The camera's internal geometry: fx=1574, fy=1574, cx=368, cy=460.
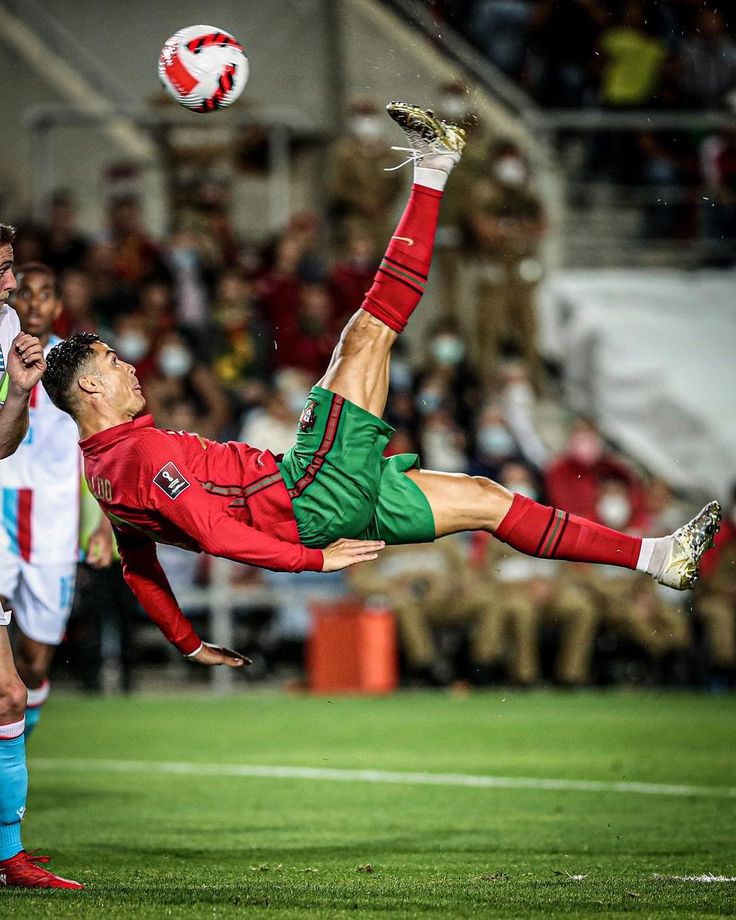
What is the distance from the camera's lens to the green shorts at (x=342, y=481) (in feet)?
20.5

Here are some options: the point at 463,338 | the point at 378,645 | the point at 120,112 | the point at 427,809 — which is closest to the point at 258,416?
the point at 378,645

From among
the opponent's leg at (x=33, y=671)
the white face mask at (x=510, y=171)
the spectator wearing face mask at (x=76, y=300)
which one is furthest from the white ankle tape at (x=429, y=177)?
the white face mask at (x=510, y=171)

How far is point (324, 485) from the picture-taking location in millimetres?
6250

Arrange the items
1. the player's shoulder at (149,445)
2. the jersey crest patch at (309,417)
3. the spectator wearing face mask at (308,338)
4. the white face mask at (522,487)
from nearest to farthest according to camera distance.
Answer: the player's shoulder at (149,445) < the jersey crest patch at (309,417) < the white face mask at (522,487) < the spectator wearing face mask at (308,338)

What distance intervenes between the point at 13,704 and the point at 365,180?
12004 millimetres

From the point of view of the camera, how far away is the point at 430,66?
19188mm

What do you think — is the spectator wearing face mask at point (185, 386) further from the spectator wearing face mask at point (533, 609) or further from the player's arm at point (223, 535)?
the player's arm at point (223, 535)

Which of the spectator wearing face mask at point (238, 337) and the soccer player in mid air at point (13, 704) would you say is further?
the spectator wearing face mask at point (238, 337)

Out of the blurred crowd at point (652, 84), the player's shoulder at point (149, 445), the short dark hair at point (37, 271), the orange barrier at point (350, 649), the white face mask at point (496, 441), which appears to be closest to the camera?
the player's shoulder at point (149, 445)

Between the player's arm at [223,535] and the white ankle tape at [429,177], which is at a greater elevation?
the white ankle tape at [429,177]

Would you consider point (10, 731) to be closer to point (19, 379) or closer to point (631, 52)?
point (19, 379)

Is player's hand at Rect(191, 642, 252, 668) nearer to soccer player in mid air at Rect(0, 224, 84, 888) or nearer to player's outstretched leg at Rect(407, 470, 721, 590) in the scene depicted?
soccer player in mid air at Rect(0, 224, 84, 888)

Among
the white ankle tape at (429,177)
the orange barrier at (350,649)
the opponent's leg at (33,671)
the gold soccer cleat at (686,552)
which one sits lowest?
the orange barrier at (350,649)

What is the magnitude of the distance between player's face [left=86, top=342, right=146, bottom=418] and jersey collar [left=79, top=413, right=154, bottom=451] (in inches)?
2.2
